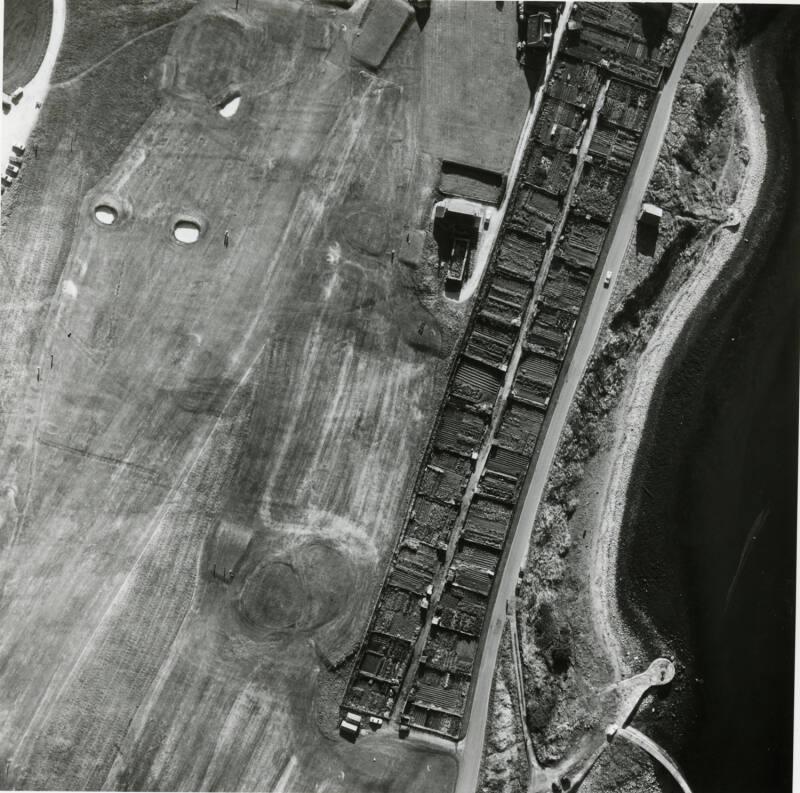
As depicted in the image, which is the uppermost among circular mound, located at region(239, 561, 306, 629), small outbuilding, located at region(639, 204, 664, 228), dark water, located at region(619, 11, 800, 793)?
small outbuilding, located at region(639, 204, 664, 228)

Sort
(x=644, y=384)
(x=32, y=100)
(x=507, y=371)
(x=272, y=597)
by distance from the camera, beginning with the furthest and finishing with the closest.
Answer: (x=644, y=384) < (x=507, y=371) < (x=272, y=597) < (x=32, y=100)

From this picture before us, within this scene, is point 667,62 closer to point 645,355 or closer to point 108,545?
point 645,355

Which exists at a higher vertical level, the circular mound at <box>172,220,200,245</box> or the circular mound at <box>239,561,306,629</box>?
the circular mound at <box>172,220,200,245</box>

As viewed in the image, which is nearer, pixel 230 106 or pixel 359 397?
pixel 230 106

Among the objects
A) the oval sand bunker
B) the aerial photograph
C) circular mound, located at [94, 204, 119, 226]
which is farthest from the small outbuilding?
circular mound, located at [94, 204, 119, 226]

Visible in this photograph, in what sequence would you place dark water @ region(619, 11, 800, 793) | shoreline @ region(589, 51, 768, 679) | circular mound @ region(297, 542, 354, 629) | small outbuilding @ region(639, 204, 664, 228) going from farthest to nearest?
shoreline @ region(589, 51, 768, 679)
dark water @ region(619, 11, 800, 793)
small outbuilding @ region(639, 204, 664, 228)
circular mound @ region(297, 542, 354, 629)

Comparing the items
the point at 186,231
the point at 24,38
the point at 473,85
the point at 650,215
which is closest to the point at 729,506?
the point at 650,215

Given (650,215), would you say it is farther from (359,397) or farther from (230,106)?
(230,106)

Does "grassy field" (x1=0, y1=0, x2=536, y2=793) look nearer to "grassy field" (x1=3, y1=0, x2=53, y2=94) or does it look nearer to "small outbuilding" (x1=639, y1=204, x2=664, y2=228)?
"grassy field" (x1=3, y1=0, x2=53, y2=94)
